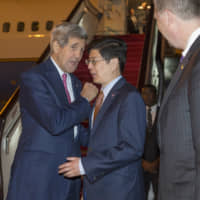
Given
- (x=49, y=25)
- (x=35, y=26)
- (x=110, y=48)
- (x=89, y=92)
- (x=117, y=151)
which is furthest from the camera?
(x=35, y=26)

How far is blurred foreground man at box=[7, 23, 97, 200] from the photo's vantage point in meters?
2.18

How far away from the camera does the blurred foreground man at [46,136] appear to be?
2.18m

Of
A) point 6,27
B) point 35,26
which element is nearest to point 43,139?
point 35,26

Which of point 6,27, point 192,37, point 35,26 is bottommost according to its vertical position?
point 6,27

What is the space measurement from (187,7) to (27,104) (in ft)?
4.52

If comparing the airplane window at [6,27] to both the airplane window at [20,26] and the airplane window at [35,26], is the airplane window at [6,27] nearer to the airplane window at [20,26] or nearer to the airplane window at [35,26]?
the airplane window at [20,26]

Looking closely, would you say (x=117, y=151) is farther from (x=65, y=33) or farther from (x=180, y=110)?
(x=65, y=33)

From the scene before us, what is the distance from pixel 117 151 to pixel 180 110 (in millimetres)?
717

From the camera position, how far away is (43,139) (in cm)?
221

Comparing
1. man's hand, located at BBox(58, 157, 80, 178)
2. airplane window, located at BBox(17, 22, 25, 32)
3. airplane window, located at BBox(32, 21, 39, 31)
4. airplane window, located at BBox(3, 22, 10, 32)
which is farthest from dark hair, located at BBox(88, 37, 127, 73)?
airplane window, located at BBox(3, 22, 10, 32)

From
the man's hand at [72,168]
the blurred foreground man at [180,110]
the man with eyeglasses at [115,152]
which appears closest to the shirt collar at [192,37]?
the blurred foreground man at [180,110]

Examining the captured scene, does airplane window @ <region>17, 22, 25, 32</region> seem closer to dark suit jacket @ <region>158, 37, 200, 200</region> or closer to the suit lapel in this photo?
the suit lapel

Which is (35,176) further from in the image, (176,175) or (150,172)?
(150,172)

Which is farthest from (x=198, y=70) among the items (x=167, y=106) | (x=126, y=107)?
(x=126, y=107)
